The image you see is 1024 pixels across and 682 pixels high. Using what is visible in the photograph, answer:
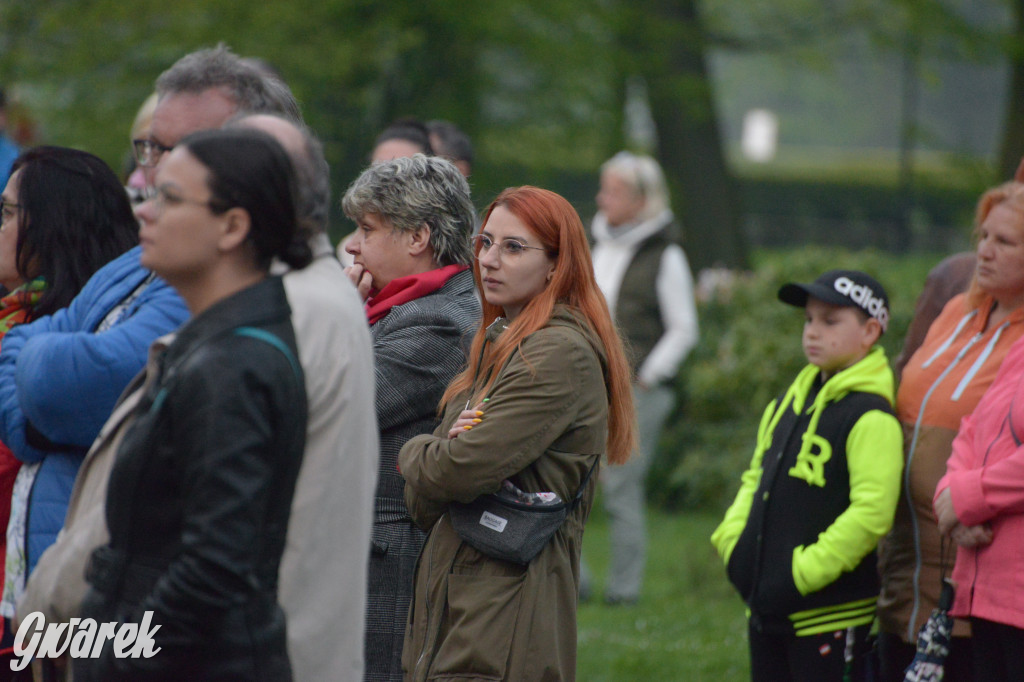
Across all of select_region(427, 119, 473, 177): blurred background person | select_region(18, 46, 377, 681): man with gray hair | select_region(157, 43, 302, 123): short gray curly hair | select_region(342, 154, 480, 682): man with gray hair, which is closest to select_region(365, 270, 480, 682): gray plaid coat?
select_region(342, 154, 480, 682): man with gray hair

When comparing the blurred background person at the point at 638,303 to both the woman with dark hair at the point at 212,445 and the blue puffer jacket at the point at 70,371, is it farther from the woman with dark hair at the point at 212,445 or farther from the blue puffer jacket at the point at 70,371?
the woman with dark hair at the point at 212,445

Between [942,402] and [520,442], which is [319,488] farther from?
[942,402]

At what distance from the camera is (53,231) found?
3.16 m

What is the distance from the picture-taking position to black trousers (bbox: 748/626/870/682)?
3.88 m

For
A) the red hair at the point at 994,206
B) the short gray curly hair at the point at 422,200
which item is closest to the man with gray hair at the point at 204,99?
the short gray curly hair at the point at 422,200

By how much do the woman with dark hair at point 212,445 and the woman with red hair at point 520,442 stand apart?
97cm

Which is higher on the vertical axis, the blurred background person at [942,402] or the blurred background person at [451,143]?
the blurred background person at [451,143]

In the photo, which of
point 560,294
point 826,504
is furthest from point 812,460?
point 560,294

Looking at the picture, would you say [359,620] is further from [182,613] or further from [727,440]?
[727,440]

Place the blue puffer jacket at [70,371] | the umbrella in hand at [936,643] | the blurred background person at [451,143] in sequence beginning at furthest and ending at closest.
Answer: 1. the blurred background person at [451,143]
2. the umbrella in hand at [936,643]
3. the blue puffer jacket at [70,371]

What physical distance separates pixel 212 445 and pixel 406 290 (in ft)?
4.92

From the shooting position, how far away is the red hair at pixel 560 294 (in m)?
3.34

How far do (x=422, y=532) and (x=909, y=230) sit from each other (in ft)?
63.9

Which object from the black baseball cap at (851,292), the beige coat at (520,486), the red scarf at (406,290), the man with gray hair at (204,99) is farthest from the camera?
the black baseball cap at (851,292)
